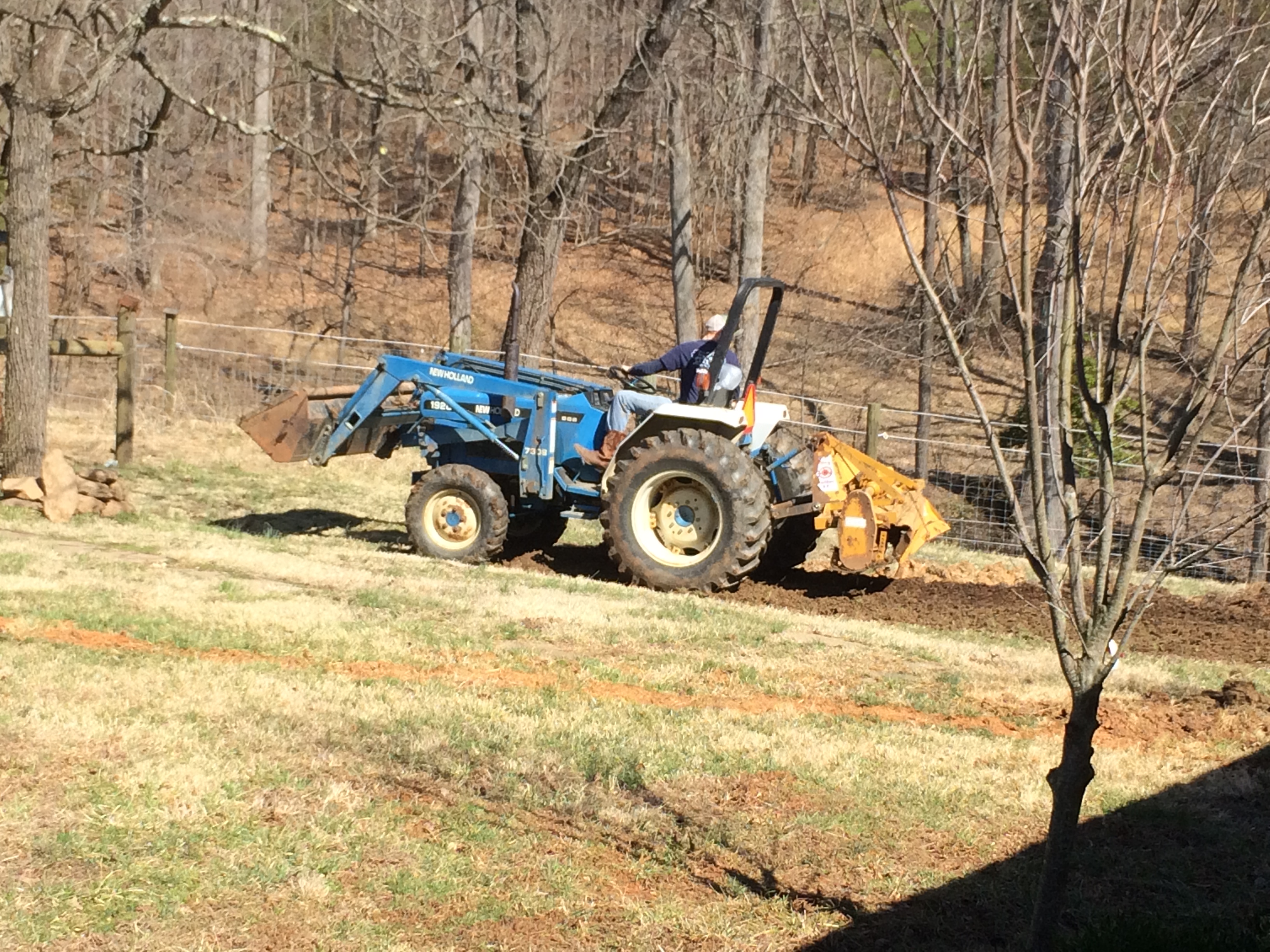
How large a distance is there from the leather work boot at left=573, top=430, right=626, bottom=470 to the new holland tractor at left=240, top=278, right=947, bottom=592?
0.11 meters

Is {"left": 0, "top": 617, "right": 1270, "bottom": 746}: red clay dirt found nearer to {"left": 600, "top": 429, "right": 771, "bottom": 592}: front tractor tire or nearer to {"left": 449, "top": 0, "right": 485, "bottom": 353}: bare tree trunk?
{"left": 600, "top": 429, "right": 771, "bottom": 592}: front tractor tire

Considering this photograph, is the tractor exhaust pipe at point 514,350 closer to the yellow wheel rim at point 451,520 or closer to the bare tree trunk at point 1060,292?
the yellow wheel rim at point 451,520

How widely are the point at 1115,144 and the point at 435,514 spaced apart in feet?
28.2

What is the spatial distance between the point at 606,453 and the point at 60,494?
202 inches

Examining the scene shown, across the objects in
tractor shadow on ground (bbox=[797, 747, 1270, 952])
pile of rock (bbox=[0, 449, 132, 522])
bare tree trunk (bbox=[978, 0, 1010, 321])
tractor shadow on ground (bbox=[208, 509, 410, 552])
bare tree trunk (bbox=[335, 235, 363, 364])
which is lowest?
tractor shadow on ground (bbox=[797, 747, 1270, 952])

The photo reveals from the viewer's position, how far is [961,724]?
7.32m

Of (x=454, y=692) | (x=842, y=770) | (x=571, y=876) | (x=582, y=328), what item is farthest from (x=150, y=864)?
(x=582, y=328)

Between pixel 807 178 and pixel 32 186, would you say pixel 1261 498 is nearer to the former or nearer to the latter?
pixel 32 186

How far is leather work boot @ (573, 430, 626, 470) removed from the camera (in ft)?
37.6

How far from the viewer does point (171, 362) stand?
61.9 ft

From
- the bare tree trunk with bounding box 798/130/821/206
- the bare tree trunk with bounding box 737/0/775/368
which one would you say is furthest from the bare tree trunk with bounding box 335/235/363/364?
the bare tree trunk with bounding box 737/0/775/368

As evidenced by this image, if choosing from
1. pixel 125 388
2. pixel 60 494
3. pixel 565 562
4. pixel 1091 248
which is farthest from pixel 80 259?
pixel 1091 248

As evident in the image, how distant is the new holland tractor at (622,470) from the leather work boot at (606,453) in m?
0.11

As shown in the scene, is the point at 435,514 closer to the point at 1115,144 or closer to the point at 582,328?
the point at 1115,144
